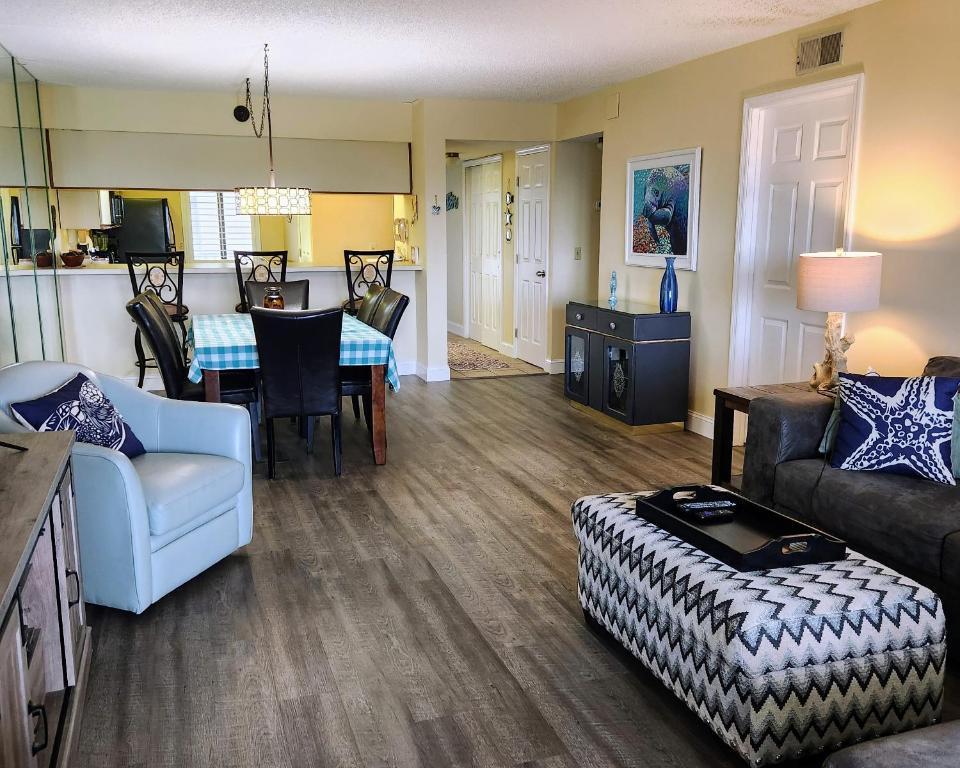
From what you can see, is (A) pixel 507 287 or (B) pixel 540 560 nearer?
(B) pixel 540 560

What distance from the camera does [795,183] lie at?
466cm

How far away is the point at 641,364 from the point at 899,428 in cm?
243

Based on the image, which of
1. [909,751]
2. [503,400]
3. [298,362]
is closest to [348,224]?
[503,400]

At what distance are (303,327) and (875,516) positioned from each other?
277 centimetres

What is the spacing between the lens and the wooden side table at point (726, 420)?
4.05 m

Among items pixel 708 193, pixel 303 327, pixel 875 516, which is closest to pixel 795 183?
pixel 708 193

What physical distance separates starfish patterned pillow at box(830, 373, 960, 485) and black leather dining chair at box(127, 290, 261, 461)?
308 centimetres

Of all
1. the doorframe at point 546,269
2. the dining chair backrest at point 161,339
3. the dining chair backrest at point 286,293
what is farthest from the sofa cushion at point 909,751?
the doorframe at point 546,269

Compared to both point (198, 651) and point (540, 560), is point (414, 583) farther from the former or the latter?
point (198, 651)

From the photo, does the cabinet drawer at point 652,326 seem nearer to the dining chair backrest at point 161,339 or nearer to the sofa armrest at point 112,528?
the dining chair backrest at point 161,339

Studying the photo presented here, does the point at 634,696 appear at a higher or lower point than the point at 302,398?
lower

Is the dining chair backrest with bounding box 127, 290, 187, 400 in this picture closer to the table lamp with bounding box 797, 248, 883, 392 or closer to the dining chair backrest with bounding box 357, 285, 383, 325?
the dining chair backrest with bounding box 357, 285, 383, 325

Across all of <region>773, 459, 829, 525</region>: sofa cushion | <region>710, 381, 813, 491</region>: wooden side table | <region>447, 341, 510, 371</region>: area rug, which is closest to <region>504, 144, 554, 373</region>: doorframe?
<region>447, 341, 510, 371</region>: area rug

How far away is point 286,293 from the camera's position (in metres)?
6.29
